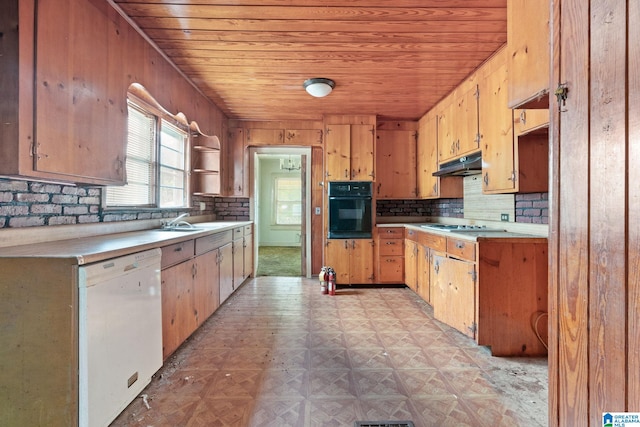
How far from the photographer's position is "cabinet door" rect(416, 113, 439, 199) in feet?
12.6

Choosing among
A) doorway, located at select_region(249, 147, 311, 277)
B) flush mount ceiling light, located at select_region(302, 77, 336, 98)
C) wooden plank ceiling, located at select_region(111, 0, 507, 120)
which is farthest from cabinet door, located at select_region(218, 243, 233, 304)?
doorway, located at select_region(249, 147, 311, 277)

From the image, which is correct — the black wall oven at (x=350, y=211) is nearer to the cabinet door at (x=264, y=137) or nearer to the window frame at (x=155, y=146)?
the cabinet door at (x=264, y=137)

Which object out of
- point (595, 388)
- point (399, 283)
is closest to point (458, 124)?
point (399, 283)

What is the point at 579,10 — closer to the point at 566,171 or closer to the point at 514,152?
the point at 566,171

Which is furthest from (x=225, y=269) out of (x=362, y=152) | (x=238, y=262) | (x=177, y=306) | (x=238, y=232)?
(x=362, y=152)

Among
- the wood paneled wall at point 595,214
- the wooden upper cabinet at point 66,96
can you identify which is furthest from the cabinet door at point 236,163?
the wood paneled wall at point 595,214

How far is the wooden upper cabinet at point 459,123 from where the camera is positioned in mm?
2904

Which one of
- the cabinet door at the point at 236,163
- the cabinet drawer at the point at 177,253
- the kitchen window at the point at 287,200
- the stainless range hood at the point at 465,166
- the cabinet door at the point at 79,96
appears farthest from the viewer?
the kitchen window at the point at 287,200

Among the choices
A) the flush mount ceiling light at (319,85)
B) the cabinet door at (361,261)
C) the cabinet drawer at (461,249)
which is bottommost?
the cabinet door at (361,261)

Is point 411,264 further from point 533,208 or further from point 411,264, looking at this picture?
point 533,208

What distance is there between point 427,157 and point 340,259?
189 cm

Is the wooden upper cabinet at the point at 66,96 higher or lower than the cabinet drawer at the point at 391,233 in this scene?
higher

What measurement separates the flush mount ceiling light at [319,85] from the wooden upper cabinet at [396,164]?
60.8 inches

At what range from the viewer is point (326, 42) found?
2318mm
